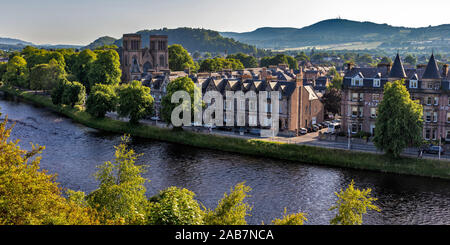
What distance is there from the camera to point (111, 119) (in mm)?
96125

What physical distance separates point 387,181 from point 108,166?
36659 mm

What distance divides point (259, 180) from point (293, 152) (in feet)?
40.1

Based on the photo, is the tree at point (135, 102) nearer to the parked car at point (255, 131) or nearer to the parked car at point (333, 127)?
the parked car at point (255, 131)

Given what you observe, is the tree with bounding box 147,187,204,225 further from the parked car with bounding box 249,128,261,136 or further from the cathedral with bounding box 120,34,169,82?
the cathedral with bounding box 120,34,169,82

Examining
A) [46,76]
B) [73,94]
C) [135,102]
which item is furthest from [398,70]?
[46,76]

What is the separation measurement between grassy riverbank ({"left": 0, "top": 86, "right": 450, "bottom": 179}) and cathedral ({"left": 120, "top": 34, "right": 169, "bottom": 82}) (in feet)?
207

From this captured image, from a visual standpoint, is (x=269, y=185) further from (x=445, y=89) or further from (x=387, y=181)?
(x=445, y=89)

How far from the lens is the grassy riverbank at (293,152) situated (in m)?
57.8

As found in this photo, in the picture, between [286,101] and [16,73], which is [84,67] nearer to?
[16,73]

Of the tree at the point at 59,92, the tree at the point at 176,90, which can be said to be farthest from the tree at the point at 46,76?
the tree at the point at 176,90

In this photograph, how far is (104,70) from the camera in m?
127

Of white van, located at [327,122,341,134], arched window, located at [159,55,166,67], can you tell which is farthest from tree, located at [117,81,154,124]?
arched window, located at [159,55,166,67]
